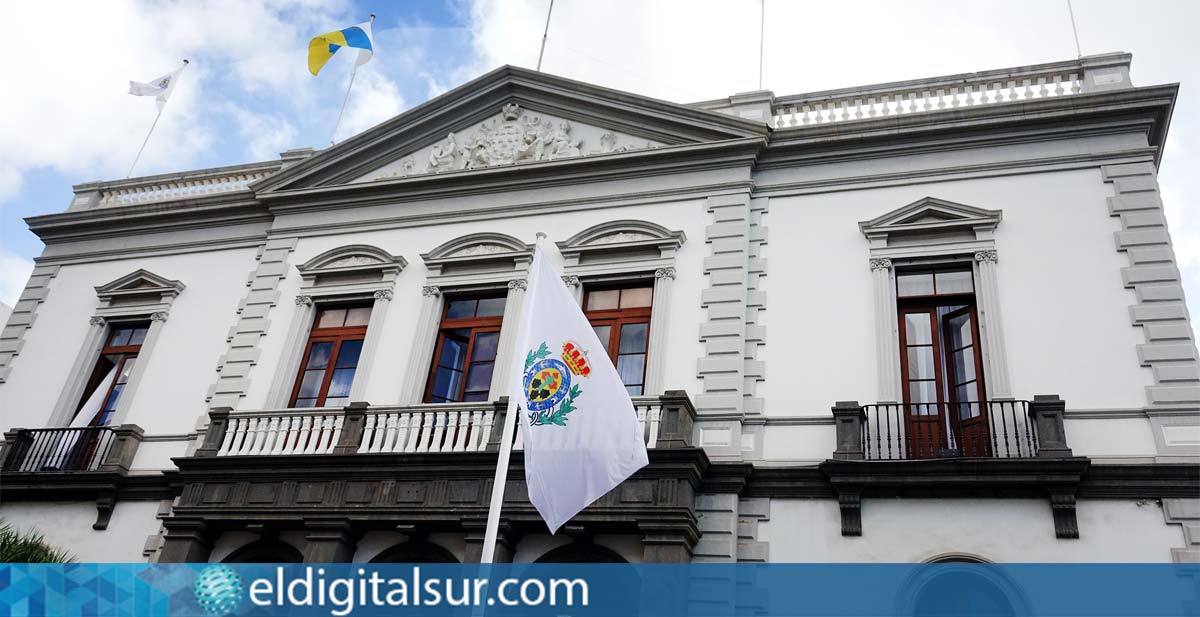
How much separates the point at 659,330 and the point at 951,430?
4.02m

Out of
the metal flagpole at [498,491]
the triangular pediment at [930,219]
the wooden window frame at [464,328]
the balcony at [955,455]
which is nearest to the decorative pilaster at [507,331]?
the wooden window frame at [464,328]

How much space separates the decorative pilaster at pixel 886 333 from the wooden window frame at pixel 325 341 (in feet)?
24.8

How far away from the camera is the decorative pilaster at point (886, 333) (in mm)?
12312

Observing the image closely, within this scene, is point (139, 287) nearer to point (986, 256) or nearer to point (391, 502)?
point (391, 502)

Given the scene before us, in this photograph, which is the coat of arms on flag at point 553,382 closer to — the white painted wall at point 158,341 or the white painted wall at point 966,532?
the white painted wall at point 966,532

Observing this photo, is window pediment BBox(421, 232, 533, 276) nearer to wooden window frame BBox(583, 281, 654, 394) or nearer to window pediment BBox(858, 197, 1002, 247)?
wooden window frame BBox(583, 281, 654, 394)

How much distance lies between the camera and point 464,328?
14891 mm

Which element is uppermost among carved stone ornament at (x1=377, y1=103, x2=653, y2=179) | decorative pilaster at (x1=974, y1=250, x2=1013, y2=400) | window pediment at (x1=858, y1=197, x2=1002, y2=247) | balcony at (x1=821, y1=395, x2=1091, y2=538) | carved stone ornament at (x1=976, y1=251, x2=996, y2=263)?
carved stone ornament at (x1=377, y1=103, x2=653, y2=179)

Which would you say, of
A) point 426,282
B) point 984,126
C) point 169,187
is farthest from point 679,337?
point 169,187

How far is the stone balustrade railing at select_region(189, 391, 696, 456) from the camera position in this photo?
12.1 meters

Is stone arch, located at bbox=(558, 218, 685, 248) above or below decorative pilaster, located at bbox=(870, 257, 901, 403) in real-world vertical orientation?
above

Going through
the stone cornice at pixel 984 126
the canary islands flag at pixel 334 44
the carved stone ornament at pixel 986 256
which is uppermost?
the canary islands flag at pixel 334 44

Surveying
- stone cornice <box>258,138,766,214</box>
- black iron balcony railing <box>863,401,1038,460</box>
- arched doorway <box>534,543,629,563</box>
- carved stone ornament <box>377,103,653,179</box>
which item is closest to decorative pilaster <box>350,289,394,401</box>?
stone cornice <box>258,138,766,214</box>

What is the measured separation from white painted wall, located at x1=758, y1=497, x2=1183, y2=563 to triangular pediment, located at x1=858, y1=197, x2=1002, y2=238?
390 centimetres
